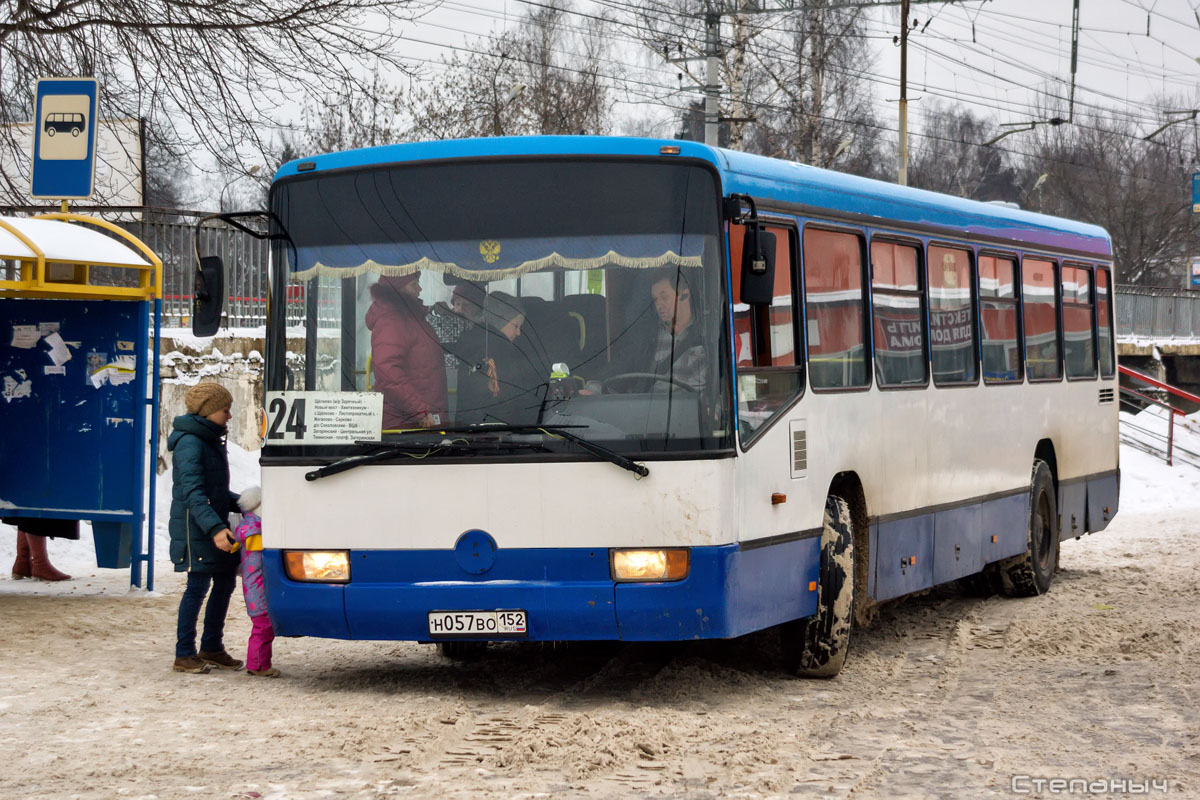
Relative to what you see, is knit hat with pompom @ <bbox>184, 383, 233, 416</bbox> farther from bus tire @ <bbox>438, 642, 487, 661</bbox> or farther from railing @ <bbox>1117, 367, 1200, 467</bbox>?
railing @ <bbox>1117, 367, 1200, 467</bbox>

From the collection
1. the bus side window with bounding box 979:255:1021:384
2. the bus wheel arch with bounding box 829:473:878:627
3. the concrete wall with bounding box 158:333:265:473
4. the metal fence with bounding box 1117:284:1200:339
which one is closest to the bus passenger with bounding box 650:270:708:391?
the bus wheel arch with bounding box 829:473:878:627

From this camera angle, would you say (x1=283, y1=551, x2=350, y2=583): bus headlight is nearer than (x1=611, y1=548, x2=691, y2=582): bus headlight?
No

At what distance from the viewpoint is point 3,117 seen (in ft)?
54.2

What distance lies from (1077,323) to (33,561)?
8.43m

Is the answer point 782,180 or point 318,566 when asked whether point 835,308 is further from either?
point 318,566

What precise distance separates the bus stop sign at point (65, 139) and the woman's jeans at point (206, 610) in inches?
151

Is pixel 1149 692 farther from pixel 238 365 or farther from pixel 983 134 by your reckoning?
pixel 983 134

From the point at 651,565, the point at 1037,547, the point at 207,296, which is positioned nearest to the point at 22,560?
the point at 207,296

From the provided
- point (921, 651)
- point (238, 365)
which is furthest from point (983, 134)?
point (921, 651)

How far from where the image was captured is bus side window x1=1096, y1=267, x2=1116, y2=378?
1453cm

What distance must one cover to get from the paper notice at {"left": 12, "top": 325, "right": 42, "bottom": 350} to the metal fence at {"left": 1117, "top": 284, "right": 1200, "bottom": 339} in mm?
36964

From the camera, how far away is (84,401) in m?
13.2

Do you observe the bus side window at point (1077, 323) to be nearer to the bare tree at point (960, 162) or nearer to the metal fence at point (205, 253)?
the metal fence at point (205, 253)

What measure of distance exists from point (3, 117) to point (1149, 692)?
12.2 m
